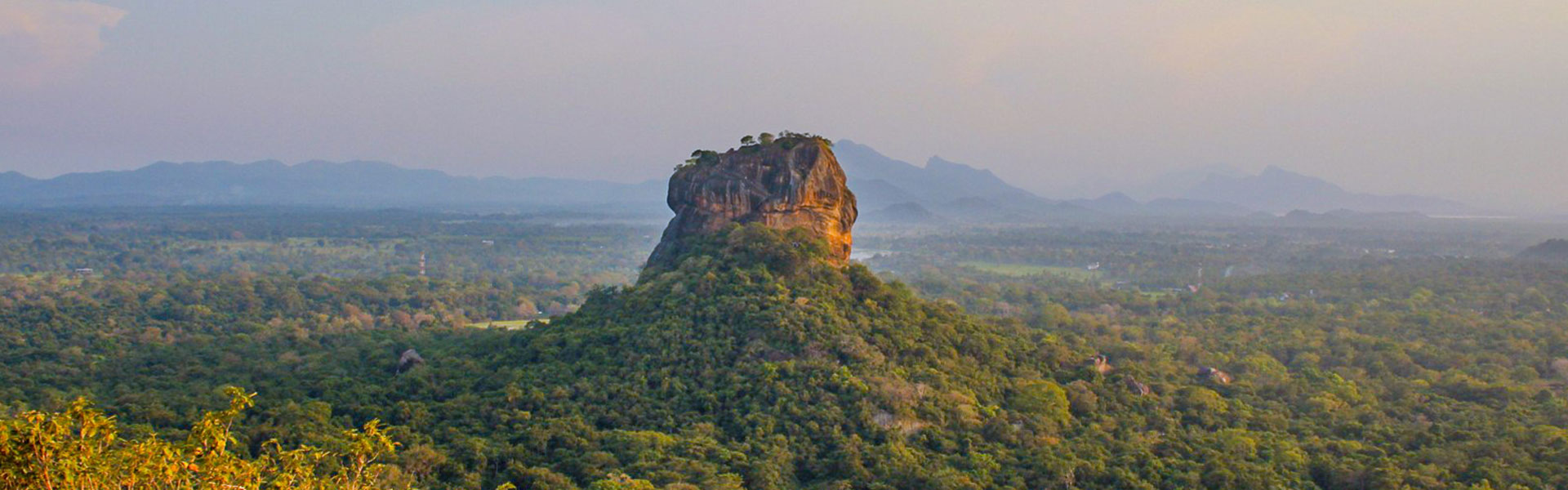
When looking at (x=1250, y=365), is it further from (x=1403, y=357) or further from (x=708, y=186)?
(x=708, y=186)

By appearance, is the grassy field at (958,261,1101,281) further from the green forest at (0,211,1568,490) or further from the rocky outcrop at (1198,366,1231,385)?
the rocky outcrop at (1198,366,1231,385)

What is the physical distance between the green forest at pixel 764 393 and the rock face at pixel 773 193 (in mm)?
1387

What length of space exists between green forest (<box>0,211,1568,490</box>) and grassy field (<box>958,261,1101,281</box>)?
33.9 metres

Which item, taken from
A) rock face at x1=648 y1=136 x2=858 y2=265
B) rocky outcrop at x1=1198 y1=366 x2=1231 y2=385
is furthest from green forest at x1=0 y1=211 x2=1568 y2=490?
rock face at x1=648 y1=136 x2=858 y2=265

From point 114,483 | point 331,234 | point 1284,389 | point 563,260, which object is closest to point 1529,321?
point 1284,389

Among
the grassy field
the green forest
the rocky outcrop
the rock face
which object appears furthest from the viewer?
the grassy field

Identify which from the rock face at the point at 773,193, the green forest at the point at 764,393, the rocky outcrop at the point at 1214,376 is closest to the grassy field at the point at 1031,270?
the green forest at the point at 764,393

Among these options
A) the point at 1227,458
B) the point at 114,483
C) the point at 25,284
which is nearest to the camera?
the point at 114,483

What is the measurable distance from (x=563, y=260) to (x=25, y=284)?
44.2 meters

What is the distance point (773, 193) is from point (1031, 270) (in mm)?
62439

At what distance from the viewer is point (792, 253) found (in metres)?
31.2

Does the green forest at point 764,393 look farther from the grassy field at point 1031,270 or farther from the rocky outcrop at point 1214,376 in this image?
the grassy field at point 1031,270

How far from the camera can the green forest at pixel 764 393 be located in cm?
2092

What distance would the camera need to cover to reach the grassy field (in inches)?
3376
